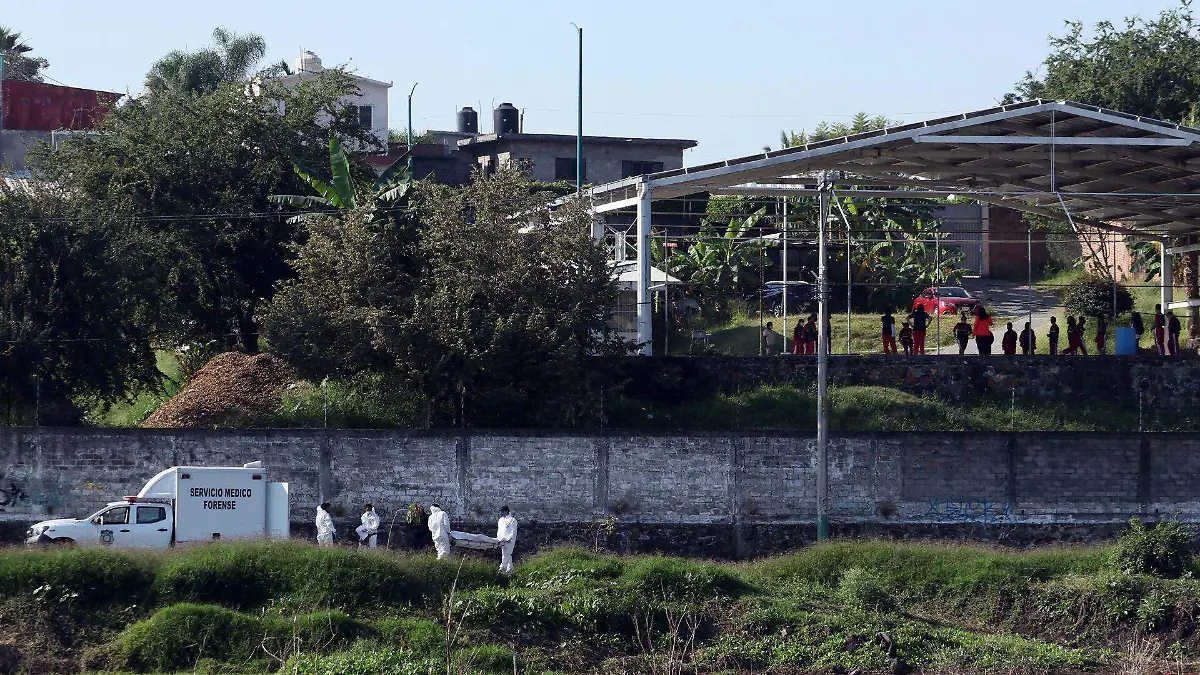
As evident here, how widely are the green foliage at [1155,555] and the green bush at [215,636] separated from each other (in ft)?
41.5

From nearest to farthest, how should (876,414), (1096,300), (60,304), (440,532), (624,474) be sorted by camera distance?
(440,532) → (624,474) → (60,304) → (876,414) → (1096,300)

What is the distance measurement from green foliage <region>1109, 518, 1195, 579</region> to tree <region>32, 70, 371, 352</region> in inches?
765

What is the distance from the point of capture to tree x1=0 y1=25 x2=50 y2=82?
78812mm

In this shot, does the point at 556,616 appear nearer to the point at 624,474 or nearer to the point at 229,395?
the point at 624,474

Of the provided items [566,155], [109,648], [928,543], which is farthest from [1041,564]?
[566,155]

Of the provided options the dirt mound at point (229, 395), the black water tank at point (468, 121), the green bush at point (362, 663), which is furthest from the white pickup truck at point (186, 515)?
the black water tank at point (468, 121)

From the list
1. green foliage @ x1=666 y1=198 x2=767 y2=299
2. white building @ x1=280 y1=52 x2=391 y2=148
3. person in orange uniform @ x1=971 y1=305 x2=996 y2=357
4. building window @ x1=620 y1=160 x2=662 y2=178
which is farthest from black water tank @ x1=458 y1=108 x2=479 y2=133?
person in orange uniform @ x1=971 y1=305 x2=996 y2=357

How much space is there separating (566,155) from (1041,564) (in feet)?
134

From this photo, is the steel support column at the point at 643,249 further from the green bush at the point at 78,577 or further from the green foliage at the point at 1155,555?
the green bush at the point at 78,577

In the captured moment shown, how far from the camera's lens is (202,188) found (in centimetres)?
3506

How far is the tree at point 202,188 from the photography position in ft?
112

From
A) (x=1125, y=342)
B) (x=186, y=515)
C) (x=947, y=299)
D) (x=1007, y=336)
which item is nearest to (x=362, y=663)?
(x=186, y=515)

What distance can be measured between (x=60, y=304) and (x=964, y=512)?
19.1 m

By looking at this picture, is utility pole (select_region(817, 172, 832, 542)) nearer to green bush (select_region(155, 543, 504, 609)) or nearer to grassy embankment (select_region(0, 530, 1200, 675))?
grassy embankment (select_region(0, 530, 1200, 675))
